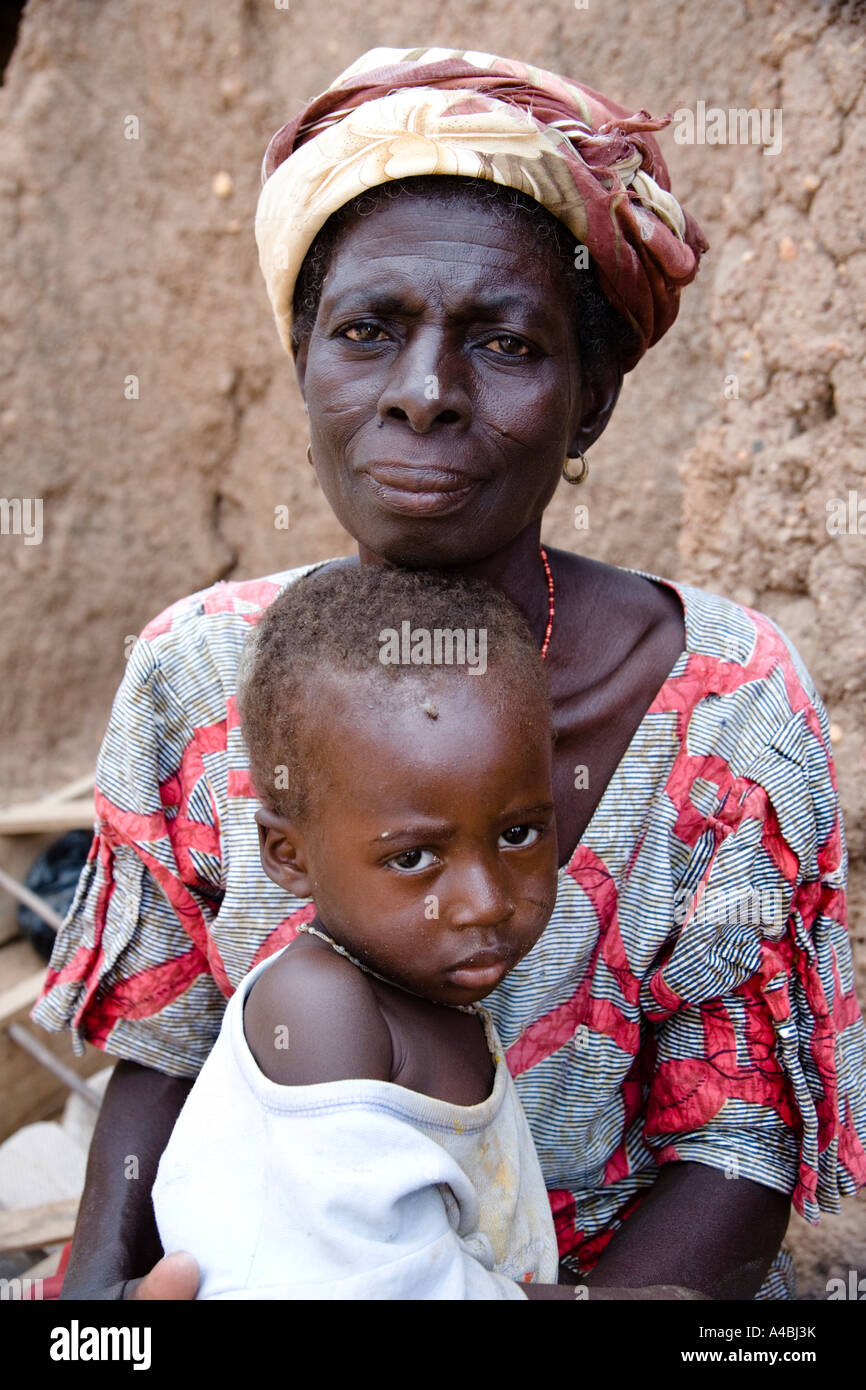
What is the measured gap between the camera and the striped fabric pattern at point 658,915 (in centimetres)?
168

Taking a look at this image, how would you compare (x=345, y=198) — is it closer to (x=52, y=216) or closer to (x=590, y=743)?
(x=590, y=743)

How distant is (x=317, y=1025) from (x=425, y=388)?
673 millimetres

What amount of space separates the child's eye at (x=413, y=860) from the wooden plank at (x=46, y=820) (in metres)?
2.14

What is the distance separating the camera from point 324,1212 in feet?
3.80

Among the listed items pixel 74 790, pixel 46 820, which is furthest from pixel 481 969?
pixel 74 790

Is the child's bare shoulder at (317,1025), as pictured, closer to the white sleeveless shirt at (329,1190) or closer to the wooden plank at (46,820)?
the white sleeveless shirt at (329,1190)

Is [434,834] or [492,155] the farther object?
[492,155]

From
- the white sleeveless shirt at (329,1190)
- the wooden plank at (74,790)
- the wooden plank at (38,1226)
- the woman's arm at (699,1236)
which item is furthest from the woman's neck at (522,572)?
the wooden plank at (74,790)

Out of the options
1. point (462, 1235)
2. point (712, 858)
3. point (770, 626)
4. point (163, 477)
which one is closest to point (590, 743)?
point (712, 858)

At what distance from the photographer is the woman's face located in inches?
55.7

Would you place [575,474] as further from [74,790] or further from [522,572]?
[74,790]

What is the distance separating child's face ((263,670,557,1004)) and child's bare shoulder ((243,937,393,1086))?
4 centimetres

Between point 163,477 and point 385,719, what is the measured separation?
2792mm

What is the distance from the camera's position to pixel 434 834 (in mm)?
1271
